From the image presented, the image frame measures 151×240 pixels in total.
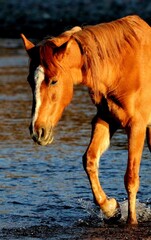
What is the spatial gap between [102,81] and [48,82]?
908mm

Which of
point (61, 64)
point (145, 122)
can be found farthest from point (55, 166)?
point (61, 64)

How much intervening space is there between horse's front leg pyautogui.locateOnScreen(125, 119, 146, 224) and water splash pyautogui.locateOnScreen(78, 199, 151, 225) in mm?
264

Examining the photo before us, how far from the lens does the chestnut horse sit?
8.59m

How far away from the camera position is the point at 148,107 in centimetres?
952

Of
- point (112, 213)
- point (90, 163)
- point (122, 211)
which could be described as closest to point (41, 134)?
point (90, 163)

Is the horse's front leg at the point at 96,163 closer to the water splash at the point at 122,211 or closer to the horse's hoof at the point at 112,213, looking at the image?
the horse's hoof at the point at 112,213

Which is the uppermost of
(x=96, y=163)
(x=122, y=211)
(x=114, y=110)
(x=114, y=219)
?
(x=114, y=110)

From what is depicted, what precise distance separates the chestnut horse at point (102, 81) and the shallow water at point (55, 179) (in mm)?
534

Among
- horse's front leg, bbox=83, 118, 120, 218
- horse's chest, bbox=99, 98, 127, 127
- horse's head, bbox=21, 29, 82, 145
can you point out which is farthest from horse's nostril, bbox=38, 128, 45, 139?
horse's front leg, bbox=83, 118, 120, 218

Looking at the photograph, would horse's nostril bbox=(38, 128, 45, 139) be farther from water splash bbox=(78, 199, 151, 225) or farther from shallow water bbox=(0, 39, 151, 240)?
water splash bbox=(78, 199, 151, 225)

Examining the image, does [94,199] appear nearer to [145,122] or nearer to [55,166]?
[145,122]

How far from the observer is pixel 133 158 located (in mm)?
9492

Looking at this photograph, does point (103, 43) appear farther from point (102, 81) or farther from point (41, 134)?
point (41, 134)

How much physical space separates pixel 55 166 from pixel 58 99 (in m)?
3.30
